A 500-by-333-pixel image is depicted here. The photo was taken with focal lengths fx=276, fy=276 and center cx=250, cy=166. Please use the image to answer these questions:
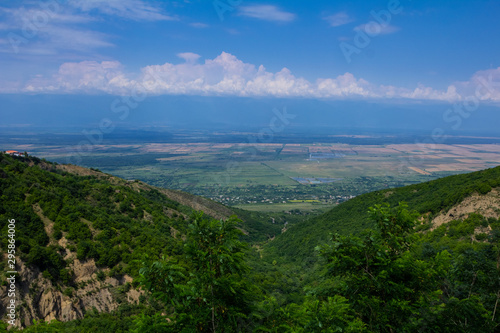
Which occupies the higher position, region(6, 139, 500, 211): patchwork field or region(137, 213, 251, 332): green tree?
region(137, 213, 251, 332): green tree

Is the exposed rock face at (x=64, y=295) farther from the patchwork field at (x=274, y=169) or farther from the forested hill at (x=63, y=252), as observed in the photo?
the patchwork field at (x=274, y=169)

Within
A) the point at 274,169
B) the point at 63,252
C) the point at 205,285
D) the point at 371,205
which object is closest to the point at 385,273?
the point at 205,285

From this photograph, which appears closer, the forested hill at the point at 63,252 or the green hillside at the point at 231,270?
the green hillside at the point at 231,270

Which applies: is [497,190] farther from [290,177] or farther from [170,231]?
[290,177]

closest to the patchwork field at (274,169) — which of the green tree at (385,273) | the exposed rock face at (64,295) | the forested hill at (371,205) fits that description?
the forested hill at (371,205)

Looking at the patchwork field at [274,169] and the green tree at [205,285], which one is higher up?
the green tree at [205,285]

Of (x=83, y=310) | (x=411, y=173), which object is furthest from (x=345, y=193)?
(x=83, y=310)

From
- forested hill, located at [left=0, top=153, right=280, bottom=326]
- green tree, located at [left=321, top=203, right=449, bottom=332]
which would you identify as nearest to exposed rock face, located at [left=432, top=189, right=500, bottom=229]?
green tree, located at [left=321, top=203, right=449, bottom=332]

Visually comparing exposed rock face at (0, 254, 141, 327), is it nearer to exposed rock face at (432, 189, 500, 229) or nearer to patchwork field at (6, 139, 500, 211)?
exposed rock face at (432, 189, 500, 229)
